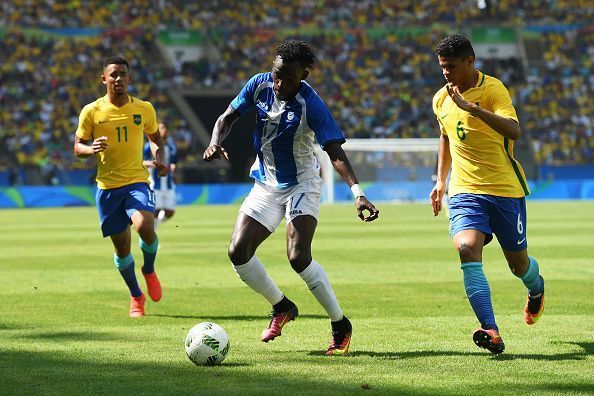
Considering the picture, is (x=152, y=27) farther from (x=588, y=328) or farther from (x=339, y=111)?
(x=588, y=328)

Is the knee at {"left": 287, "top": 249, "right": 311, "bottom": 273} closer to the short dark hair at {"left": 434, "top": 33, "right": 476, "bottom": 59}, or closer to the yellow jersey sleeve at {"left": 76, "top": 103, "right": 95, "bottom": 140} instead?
the short dark hair at {"left": 434, "top": 33, "right": 476, "bottom": 59}

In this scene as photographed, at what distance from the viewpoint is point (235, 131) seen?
1935 inches

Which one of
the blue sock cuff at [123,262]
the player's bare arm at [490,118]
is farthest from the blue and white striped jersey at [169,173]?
the player's bare arm at [490,118]

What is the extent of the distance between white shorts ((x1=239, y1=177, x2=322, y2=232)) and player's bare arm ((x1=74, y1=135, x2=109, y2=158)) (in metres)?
2.27

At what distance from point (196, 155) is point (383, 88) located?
11.3 meters

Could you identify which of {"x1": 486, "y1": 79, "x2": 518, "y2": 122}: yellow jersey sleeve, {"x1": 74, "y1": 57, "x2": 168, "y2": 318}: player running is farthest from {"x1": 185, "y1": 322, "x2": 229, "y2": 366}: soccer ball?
{"x1": 74, "y1": 57, "x2": 168, "y2": 318}: player running

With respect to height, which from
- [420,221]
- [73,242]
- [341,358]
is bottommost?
[420,221]

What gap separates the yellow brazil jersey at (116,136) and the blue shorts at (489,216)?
3.98 meters

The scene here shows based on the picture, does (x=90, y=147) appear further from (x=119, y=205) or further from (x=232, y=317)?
(x=232, y=317)

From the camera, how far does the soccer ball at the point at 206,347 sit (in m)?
7.10

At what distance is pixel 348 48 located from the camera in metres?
55.0

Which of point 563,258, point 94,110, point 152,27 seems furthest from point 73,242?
point 152,27

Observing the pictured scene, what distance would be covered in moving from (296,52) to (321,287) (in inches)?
69.5

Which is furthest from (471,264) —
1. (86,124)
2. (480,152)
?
(86,124)
